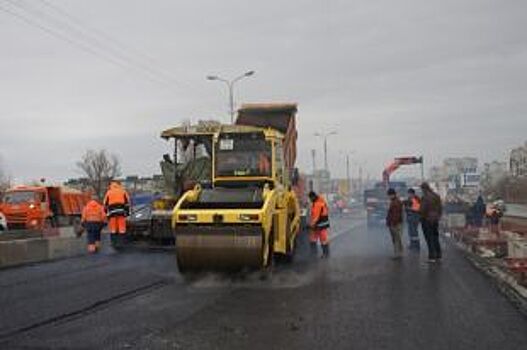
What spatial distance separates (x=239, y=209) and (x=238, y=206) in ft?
1.09

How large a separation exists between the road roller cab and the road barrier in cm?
491

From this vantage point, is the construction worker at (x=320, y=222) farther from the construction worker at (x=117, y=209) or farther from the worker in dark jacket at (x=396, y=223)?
the construction worker at (x=117, y=209)

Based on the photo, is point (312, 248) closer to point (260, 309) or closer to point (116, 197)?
point (116, 197)

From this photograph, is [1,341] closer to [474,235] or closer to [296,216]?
[296,216]

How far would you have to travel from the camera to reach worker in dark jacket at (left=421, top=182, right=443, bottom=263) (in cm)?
1543

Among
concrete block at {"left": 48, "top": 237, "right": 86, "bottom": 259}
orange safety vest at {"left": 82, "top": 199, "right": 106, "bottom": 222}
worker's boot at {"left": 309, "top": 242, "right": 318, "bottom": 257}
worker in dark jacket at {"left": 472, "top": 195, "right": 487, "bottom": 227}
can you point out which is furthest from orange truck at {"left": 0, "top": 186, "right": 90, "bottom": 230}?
worker in dark jacket at {"left": 472, "top": 195, "right": 487, "bottom": 227}

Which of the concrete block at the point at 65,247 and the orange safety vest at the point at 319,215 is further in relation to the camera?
the concrete block at the point at 65,247

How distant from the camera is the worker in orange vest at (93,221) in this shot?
1781 centimetres

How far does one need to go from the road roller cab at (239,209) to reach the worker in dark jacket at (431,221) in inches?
112

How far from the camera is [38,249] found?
17.1 m

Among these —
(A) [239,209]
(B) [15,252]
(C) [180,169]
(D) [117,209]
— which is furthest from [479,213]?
(B) [15,252]

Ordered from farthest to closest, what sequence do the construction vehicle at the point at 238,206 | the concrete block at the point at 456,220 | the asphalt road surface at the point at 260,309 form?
the concrete block at the point at 456,220 → the construction vehicle at the point at 238,206 → the asphalt road surface at the point at 260,309

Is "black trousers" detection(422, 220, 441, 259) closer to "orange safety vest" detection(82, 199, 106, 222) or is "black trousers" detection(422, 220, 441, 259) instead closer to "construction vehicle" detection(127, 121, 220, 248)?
"construction vehicle" detection(127, 121, 220, 248)

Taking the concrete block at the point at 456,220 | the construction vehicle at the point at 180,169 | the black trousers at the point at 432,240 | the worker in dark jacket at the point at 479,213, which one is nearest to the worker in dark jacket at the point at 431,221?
the black trousers at the point at 432,240
